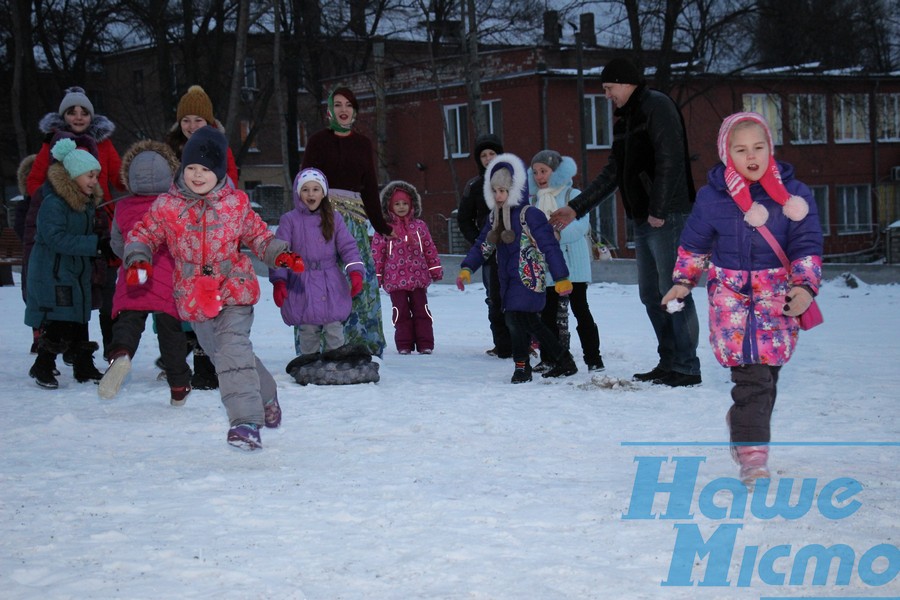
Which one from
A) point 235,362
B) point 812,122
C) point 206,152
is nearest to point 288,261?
point 235,362

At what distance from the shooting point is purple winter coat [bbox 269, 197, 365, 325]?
7629mm

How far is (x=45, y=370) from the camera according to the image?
7637 millimetres

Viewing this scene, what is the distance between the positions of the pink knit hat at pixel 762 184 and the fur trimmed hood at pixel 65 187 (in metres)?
4.73

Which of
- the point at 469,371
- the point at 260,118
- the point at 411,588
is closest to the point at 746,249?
the point at 411,588

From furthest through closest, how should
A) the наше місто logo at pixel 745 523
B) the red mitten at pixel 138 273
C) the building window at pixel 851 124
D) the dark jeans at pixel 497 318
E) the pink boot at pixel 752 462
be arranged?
the building window at pixel 851 124
the dark jeans at pixel 497 318
the red mitten at pixel 138 273
the pink boot at pixel 752 462
the наше місто logo at pixel 745 523

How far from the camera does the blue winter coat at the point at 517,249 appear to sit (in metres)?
7.85

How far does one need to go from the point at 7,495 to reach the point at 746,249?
133 inches

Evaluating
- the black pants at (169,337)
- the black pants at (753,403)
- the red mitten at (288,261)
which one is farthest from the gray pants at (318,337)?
the black pants at (753,403)

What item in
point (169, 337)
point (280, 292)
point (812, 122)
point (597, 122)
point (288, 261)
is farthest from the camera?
point (812, 122)

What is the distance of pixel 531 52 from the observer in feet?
107

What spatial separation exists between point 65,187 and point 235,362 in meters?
2.90

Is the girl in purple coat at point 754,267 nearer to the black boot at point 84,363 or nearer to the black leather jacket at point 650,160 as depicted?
the black leather jacket at point 650,160

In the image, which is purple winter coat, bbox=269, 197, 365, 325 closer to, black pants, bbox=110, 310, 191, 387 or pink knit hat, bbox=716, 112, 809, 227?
black pants, bbox=110, 310, 191, 387

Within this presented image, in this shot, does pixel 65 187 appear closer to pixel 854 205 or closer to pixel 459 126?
pixel 459 126
